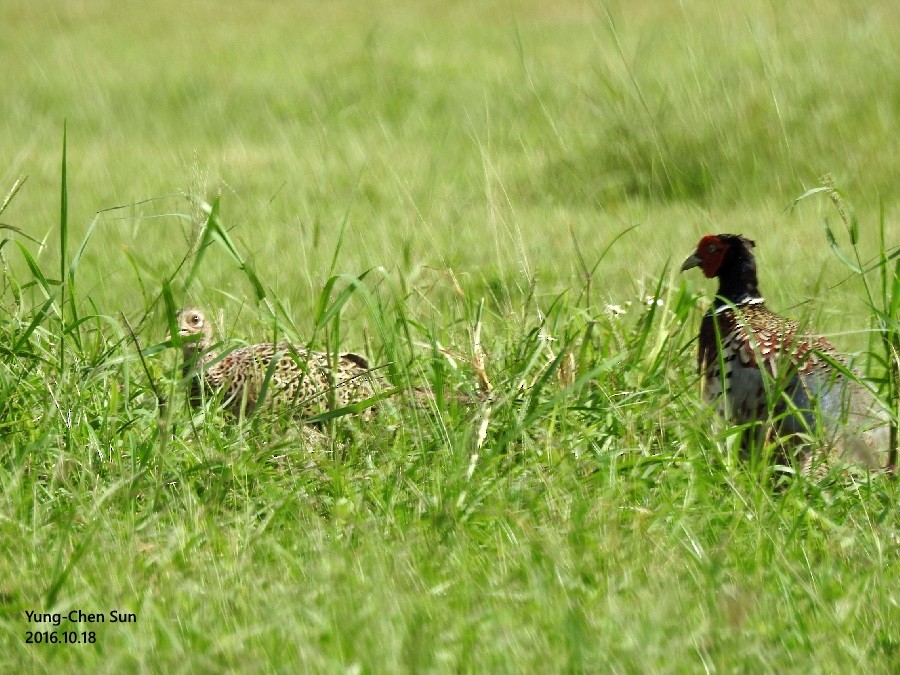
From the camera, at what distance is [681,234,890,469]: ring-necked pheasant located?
3166 millimetres

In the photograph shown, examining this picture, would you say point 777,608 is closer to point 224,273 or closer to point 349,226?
point 224,273

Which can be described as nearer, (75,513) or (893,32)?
(75,513)

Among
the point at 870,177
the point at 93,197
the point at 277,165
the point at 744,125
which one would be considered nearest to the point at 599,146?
the point at 744,125

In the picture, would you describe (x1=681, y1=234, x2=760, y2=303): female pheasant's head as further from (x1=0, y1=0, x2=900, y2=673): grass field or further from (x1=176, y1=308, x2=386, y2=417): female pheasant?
(x1=176, y1=308, x2=386, y2=417): female pheasant

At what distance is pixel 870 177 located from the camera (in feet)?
22.0

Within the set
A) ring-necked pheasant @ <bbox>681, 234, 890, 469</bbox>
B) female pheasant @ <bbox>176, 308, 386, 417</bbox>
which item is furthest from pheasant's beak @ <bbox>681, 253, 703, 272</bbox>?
female pheasant @ <bbox>176, 308, 386, 417</bbox>

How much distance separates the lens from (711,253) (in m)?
4.10

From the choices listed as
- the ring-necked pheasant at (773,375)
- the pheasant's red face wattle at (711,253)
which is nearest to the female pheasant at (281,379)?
the ring-necked pheasant at (773,375)

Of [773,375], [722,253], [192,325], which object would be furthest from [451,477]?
[192,325]

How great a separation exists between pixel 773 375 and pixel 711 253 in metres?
0.66

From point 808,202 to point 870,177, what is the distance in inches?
19.5

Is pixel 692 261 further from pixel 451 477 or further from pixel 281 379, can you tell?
pixel 451 477

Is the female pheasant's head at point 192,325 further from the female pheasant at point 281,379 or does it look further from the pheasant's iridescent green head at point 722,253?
the pheasant's iridescent green head at point 722,253

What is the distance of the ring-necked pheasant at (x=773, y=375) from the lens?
10.4 ft
